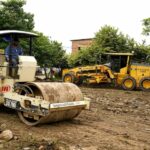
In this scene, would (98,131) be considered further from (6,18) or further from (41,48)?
(41,48)

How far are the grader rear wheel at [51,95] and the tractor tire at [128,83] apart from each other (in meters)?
14.2

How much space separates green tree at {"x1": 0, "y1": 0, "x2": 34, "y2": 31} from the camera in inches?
1041

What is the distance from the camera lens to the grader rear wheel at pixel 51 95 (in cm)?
869

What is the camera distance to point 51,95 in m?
8.73

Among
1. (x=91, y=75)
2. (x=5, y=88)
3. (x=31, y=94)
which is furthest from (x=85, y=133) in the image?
(x=91, y=75)

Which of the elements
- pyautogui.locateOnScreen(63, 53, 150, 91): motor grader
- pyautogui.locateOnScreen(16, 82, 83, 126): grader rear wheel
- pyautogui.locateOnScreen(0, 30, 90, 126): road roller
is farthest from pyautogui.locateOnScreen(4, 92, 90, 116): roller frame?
pyautogui.locateOnScreen(63, 53, 150, 91): motor grader

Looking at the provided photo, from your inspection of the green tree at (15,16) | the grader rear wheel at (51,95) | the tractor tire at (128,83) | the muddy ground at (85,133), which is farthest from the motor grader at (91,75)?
the grader rear wheel at (51,95)

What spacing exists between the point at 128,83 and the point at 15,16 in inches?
381

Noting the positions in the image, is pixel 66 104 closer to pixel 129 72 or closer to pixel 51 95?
pixel 51 95

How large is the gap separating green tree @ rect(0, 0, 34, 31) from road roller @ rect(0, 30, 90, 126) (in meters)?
16.8

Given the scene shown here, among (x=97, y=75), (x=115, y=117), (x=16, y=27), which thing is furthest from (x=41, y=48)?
(x=115, y=117)

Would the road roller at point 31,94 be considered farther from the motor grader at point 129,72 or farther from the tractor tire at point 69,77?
the tractor tire at point 69,77

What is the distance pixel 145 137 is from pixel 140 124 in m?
1.56

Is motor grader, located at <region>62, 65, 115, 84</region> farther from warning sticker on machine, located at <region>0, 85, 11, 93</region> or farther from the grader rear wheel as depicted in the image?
warning sticker on machine, located at <region>0, 85, 11, 93</region>
